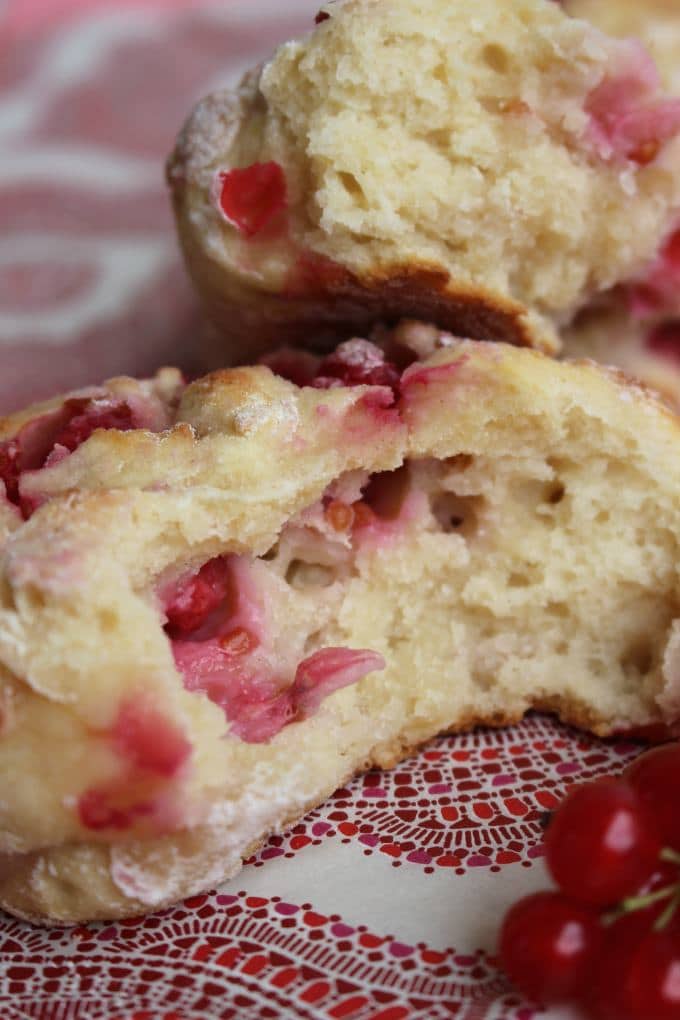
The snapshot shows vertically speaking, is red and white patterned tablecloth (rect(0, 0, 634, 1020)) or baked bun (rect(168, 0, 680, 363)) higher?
baked bun (rect(168, 0, 680, 363))

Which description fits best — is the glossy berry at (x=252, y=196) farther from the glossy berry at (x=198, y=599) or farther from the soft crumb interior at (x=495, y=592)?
the glossy berry at (x=198, y=599)

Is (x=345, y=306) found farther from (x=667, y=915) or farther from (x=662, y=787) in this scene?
(x=667, y=915)

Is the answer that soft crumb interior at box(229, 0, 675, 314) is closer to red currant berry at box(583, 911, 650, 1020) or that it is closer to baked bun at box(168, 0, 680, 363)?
baked bun at box(168, 0, 680, 363)

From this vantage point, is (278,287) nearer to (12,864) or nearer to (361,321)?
(361,321)

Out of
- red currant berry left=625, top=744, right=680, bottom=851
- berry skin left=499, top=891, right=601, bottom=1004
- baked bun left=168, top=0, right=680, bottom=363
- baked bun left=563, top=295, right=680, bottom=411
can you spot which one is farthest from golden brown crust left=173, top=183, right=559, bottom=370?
berry skin left=499, top=891, right=601, bottom=1004

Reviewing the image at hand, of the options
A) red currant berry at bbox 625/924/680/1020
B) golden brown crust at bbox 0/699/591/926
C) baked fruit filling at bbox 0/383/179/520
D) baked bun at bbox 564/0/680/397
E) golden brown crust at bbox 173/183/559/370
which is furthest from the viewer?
baked bun at bbox 564/0/680/397

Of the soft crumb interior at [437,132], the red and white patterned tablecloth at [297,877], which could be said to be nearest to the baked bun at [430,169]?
the soft crumb interior at [437,132]

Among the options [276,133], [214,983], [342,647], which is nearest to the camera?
[214,983]

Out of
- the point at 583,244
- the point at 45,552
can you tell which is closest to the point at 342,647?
the point at 45,552
